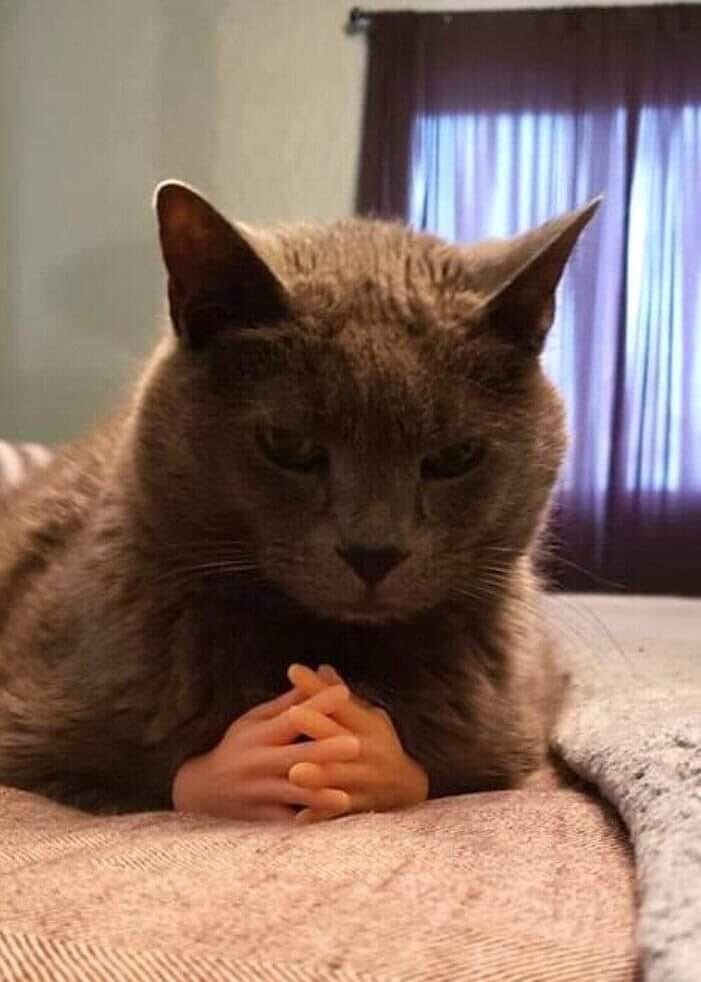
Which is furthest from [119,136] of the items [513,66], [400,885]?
[400,885]

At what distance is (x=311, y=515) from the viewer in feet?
3.30

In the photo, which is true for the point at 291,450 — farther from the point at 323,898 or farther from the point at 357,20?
the point at 357,20

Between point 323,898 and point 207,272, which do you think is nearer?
point 323,898

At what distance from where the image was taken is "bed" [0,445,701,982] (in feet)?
2.00

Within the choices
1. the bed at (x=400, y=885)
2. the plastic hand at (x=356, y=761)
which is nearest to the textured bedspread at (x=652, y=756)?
the bed at (x=400, y=885)

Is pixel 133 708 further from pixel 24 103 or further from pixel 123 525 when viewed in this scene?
pixel 24 103

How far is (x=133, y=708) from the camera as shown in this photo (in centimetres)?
111

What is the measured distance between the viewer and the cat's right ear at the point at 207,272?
1.01 metres

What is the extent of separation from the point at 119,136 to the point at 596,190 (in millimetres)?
1643

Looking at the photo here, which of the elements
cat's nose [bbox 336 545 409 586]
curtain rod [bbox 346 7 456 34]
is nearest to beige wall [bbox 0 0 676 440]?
curtain rod [bbox 346 7 456 34]

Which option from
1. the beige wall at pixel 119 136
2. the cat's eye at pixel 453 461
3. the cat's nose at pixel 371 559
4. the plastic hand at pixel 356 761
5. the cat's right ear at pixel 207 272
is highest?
the beige wall at pixel 119 136

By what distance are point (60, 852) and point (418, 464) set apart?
14.4 inches

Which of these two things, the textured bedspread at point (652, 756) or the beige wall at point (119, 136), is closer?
the textured bedspread at point (652, 756)

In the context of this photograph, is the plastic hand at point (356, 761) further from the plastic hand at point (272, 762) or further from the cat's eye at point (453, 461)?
the cat's eye at point (453, 461)
